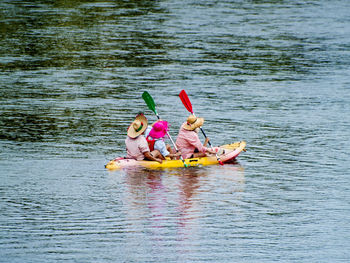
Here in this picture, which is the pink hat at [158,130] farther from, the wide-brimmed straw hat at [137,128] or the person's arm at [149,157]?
the person's arm at [149,157]

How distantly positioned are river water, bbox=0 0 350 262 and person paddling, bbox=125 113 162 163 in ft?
1.19

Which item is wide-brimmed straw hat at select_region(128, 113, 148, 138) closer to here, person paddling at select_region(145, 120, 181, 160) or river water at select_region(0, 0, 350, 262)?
person paddling at select_region(145, 120, 181, 160)

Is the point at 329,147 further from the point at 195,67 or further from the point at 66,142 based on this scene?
the point at 195,67

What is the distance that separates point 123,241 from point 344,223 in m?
3.84

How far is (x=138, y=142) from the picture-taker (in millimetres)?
16516

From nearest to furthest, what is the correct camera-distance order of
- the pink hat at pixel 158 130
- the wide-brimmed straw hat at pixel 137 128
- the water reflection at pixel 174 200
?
the water reflection at pixel 174 200 < the wide-brimmed straw hat at pixel 137 128 < the pink hat at pixel 158 130

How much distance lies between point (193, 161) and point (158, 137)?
2.99 feet

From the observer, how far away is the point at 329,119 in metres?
21.9

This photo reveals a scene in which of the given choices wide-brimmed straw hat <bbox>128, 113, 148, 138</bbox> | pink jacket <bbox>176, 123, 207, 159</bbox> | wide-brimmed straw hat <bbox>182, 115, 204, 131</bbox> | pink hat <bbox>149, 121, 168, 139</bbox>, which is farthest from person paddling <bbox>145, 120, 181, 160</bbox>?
wide-brimmed straw hat <bbox>182, 115, 204, 131</bbox>

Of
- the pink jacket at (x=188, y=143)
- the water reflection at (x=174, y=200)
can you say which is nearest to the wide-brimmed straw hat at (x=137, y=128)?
the water reflection at (x=174, y=200)

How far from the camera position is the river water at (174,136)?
12539mm

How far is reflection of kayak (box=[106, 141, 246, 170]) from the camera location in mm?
16500

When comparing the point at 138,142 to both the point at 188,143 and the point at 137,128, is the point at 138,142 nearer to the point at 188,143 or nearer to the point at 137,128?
the point at 137,128

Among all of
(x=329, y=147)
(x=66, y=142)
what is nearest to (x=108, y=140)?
(x=66, y=142)
